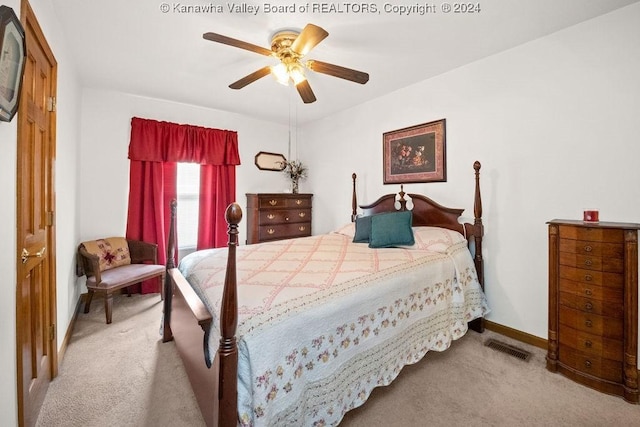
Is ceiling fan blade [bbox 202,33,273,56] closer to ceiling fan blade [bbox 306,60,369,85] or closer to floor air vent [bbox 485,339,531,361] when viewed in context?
ceiling fan blade [bbox 306,60,369,85]

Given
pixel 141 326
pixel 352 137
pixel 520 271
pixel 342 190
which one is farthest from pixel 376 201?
pixel 141 326

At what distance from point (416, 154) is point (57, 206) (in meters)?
3.37

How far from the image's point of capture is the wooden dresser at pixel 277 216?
4012mm

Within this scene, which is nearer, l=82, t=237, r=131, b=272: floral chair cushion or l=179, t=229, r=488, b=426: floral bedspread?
l=179, t=229, r=488, b=426: floral bedspread

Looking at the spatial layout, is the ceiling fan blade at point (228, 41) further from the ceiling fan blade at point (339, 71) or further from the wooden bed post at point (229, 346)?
the wooden bed post at point (229, 346)

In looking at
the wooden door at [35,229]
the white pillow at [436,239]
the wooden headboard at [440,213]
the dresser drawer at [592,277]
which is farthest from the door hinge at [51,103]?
the dresser drawer at [592,277]

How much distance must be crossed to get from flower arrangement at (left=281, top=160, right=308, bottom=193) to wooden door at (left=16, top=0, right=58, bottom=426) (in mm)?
3222

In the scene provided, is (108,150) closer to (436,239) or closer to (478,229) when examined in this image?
(436,239)

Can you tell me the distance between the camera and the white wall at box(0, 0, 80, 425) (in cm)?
113

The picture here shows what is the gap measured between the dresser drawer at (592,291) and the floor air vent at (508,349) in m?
0.64

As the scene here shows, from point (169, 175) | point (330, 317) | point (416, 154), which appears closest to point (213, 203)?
point (169, 175)

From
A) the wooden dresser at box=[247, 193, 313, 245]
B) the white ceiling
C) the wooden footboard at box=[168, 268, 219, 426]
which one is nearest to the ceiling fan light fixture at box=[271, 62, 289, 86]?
the white ceiling

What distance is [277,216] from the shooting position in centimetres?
419

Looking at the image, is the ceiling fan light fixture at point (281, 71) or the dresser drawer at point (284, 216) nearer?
the ceiling fan light fixture at point (281, 71)
